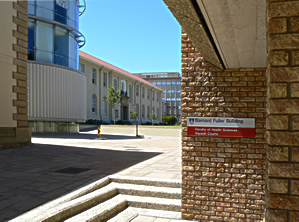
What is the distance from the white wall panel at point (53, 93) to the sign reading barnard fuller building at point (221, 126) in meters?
20.0

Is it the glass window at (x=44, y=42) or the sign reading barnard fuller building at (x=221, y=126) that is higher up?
the glass window at (x=44, y=42)

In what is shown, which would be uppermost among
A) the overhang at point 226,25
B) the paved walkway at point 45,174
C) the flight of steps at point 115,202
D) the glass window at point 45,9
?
the glass window at point 45,9

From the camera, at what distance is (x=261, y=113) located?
4777mm

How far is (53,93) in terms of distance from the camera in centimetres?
2359

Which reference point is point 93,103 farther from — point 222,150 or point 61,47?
point 222,150

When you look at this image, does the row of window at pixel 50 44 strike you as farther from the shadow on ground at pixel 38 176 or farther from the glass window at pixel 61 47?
the shadow on ground at pixel 38 176

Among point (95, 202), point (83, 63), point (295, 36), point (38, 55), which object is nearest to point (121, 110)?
point (83, 63)

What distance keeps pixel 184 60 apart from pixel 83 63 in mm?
33260

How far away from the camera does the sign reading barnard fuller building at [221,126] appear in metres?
4.82

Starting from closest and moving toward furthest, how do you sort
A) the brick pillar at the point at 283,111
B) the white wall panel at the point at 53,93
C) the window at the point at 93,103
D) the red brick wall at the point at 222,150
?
the brick pillar at the point at 283,111
the red brick wall at the point at 222,150
the white wall panel at the point at 53,93
the window at the point at 93,103

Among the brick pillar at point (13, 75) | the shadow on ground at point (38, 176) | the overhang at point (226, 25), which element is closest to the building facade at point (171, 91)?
the brick pillar at point (13, 75)

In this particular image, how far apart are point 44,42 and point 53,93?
4.23 metres

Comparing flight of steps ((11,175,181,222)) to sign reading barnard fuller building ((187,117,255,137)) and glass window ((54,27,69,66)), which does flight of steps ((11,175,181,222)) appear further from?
glass window ((54,27,69,66))

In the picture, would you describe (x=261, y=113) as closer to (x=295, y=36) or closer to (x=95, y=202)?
(x=295, y=36)
